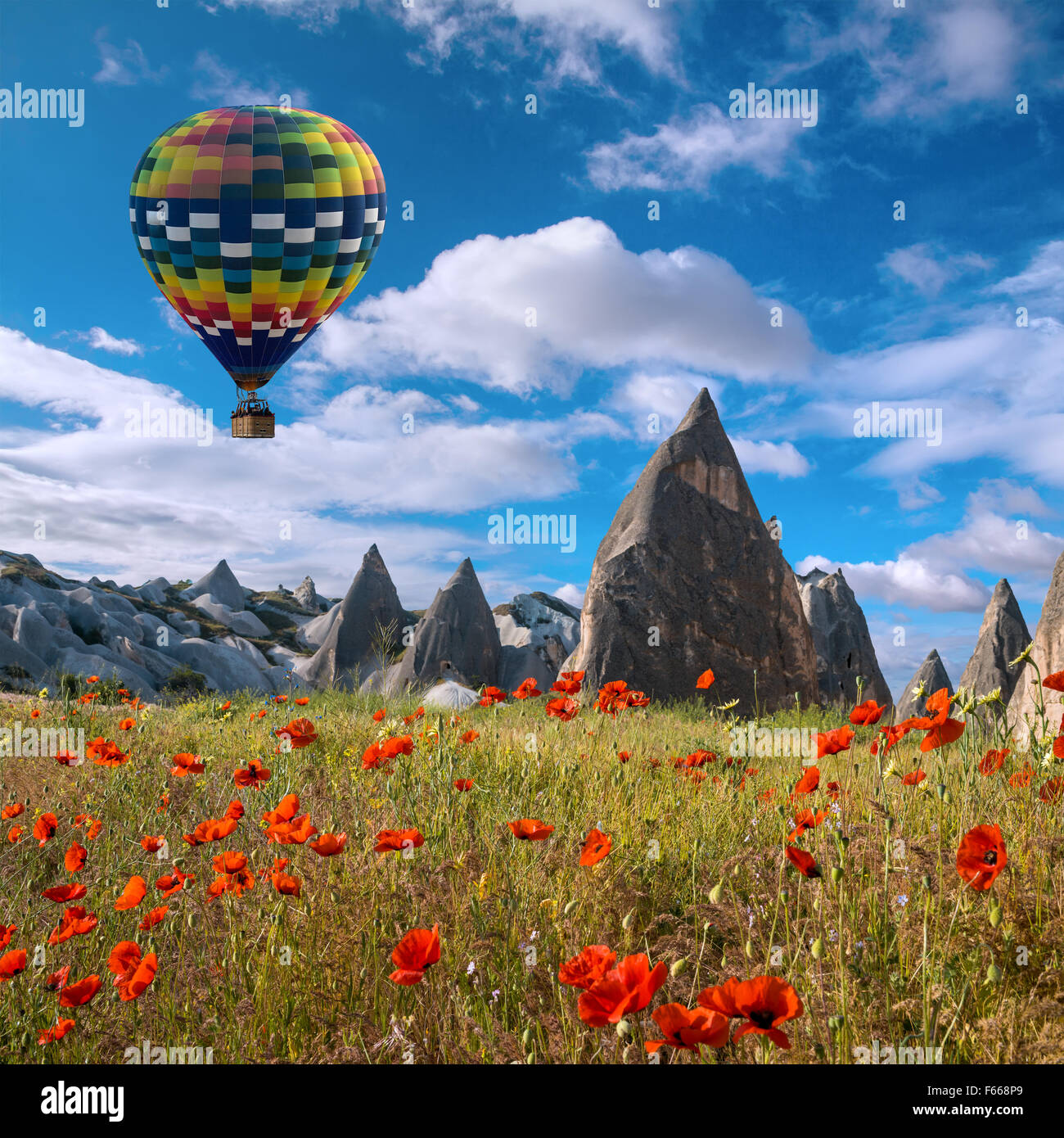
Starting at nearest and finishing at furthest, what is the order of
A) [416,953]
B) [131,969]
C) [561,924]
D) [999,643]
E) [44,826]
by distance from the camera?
1. [416,953]
2. [131,969]
3. [561,924]
4. [44,826]
5. [999,643]

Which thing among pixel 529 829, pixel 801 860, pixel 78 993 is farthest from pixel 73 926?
pixel 801 860

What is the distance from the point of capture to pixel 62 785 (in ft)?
17.2

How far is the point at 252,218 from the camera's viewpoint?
1388 centimetres

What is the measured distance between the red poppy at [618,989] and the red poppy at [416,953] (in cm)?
41

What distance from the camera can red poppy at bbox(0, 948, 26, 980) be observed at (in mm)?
1846

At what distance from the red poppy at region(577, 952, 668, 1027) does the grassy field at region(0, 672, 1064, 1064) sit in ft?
0.05

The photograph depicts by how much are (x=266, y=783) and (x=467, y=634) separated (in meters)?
20.6

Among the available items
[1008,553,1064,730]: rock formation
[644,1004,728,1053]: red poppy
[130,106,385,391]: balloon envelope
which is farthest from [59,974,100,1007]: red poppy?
[130,106,385,391]: balloon envelope

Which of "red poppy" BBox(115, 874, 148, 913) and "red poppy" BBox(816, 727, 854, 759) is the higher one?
"red poppy" BBox(816, 727, 854, 759)

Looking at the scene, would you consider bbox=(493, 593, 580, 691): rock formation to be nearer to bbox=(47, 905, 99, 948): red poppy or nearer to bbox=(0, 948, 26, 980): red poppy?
bbox=(47, 905, 99, 948): red poppy

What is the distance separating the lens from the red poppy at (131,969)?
1776mm

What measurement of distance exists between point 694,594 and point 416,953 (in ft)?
35.3

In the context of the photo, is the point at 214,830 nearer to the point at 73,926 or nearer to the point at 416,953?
the point at 73,926
